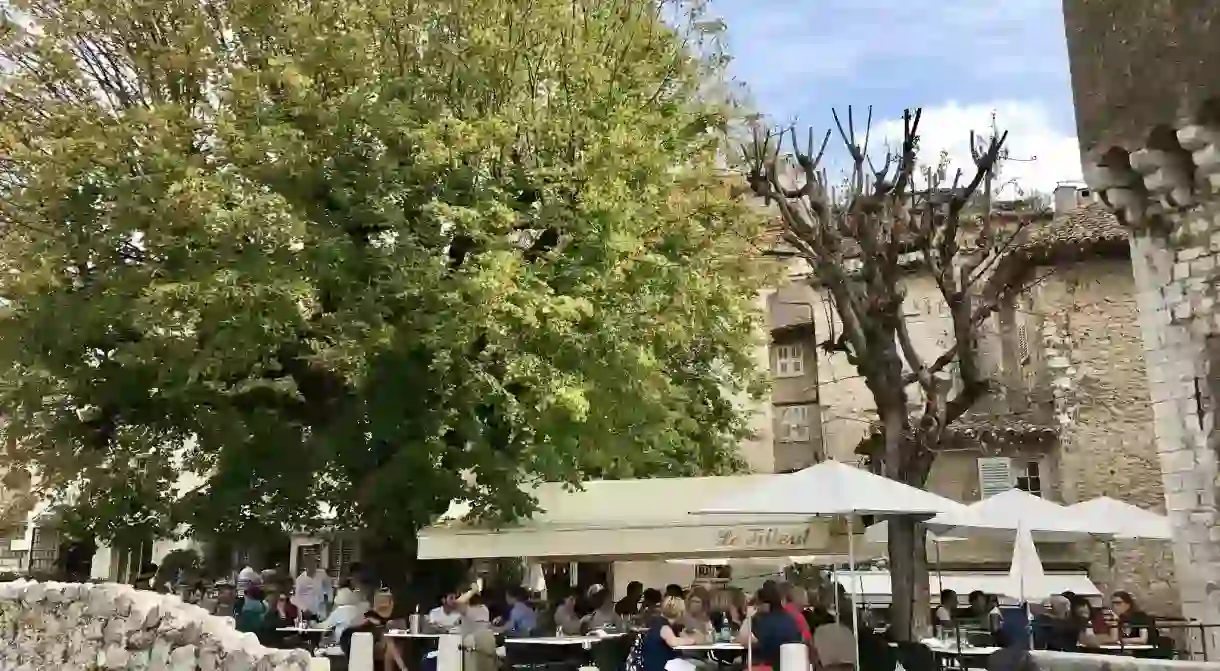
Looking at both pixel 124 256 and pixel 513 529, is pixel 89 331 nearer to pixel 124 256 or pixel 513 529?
pixel 124 256

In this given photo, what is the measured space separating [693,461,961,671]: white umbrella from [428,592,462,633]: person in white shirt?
3498mm

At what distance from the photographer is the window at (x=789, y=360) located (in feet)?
96.3

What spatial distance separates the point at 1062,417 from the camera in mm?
22109

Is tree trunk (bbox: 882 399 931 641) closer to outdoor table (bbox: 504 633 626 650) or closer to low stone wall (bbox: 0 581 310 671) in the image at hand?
outdoor table (bbox: 504 633 626 650)

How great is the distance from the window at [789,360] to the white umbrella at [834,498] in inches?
710

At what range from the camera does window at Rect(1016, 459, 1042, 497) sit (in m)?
22.6

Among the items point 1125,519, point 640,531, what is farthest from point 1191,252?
point 640,531

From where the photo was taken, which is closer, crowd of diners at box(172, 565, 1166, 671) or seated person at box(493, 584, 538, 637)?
crowd of diners at box(172, 565, 1166, 671)

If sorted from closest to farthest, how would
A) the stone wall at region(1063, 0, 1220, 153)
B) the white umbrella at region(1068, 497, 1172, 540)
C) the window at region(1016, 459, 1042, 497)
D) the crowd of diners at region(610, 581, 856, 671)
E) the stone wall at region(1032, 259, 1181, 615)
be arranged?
the crowd of diners at region(610, 581, 856, 671)
the stone wall at region(1063, 0, 1220, 153)
the white umbrella at region(1068, 497, 1172, 540)
the stone wall at region(1032, 259, 1181, 615)
the window at region(1016, 459, 1042, 497)

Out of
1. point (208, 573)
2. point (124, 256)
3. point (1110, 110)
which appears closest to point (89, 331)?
point (124, 256)

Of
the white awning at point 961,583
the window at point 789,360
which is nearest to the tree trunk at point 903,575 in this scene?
the white awning at point 961,583

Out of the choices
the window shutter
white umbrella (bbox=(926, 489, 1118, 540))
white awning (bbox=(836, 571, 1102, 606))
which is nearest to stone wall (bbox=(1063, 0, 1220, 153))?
white umbrella (bbox=(926, 489, 1118, 540))

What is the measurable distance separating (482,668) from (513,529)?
8.57 ft

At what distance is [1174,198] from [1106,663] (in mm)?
6386
